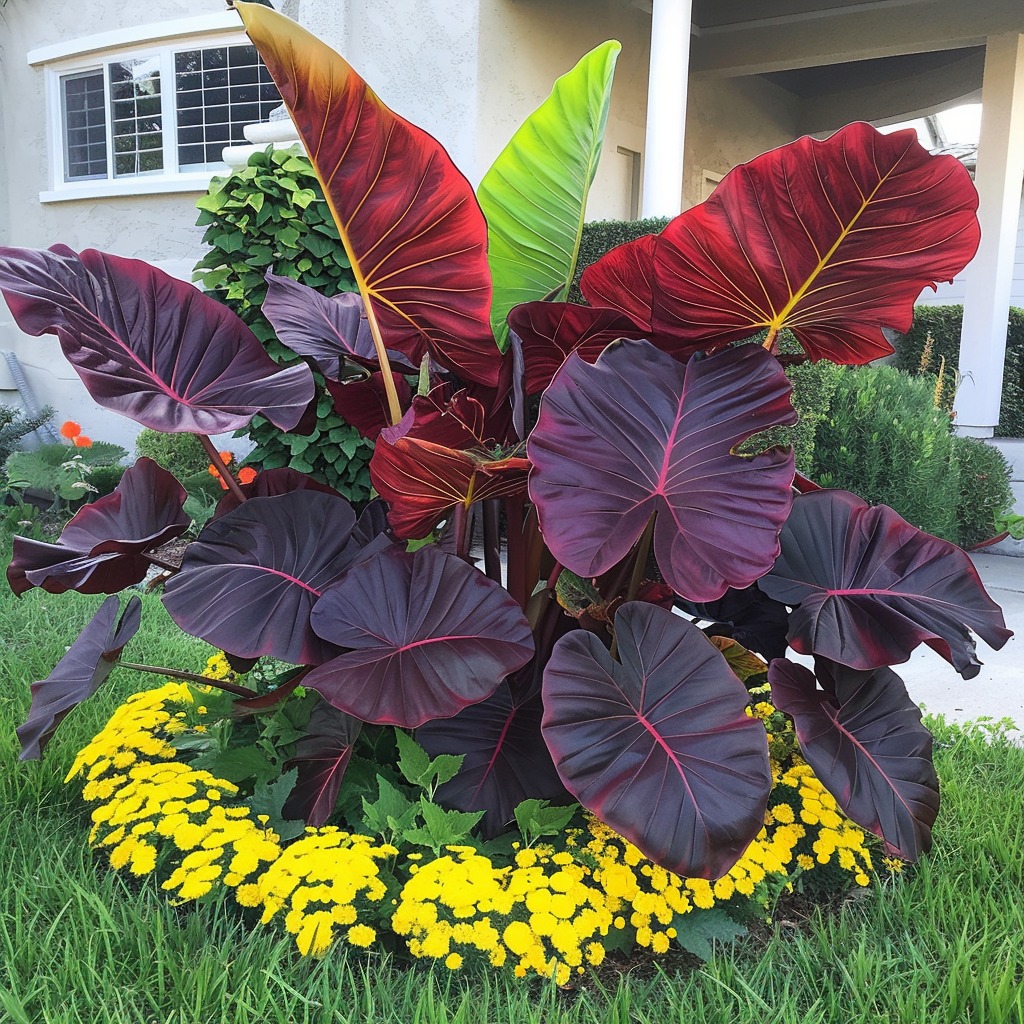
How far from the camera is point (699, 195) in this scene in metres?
8.59

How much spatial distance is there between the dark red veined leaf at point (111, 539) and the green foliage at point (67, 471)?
3.08 m

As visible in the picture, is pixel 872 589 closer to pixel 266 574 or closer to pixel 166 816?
pixel 266 574

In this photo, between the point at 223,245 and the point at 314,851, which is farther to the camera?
the point at 223,245

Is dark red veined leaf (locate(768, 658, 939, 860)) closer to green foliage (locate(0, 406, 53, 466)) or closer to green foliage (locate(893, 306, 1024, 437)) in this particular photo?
green foliage (locate(0, 406, 53, 466))

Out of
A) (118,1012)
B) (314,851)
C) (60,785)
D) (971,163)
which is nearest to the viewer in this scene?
(118,1012)

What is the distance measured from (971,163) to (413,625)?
13618 mm

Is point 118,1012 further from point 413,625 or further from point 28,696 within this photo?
point 28,696

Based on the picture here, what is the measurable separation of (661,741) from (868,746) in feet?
1.42

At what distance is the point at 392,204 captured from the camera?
150 cm

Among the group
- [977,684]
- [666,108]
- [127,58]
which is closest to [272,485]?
[977,684]

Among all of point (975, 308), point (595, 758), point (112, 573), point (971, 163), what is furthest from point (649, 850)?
point (971, 163)

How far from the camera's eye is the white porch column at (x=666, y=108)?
17.4 feet

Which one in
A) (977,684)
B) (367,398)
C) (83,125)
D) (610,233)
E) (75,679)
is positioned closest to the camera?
(75,679)

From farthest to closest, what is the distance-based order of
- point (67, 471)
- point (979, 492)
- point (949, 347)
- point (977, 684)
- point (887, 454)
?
point (949, 347)
point (979, 492)
point (67, 471)
point (887, 454)
point (977, 684)
